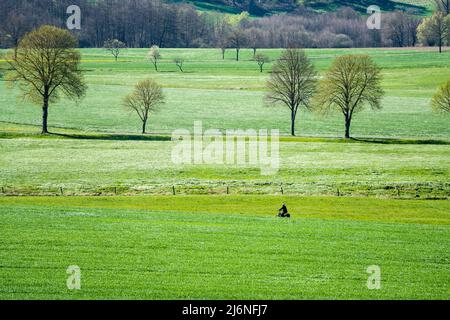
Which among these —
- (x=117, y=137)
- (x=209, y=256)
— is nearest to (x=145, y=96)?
(x=117, y=137)

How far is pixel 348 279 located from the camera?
21062 millimetres

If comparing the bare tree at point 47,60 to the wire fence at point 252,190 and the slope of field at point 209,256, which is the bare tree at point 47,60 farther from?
the slope of field at point 209,256

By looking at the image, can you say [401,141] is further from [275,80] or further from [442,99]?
[275,80]

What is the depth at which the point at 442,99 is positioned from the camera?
85.2 m

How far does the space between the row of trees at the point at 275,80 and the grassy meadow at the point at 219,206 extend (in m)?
4.01

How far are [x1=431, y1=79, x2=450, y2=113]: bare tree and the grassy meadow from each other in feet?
9.62

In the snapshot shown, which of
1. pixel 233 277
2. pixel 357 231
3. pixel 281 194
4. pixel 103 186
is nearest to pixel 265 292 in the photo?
pixel 233 277

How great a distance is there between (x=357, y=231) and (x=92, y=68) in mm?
122814

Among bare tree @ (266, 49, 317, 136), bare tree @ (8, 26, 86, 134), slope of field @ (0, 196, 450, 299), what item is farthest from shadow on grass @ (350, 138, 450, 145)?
slope of field @ (0, 196, 450, 299)

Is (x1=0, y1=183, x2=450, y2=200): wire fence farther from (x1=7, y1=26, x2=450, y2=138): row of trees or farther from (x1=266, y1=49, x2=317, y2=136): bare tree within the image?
(x1=266, y1=49, x2=317, y2=136): bare tree

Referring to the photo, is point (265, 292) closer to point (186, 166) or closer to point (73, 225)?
point (73, 225)

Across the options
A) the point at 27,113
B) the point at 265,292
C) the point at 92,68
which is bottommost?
the point at 265,292

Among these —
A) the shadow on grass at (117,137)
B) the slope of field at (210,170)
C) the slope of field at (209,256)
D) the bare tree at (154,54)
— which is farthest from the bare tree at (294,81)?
the bare tree at (154,54)

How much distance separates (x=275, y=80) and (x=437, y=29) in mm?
94239
